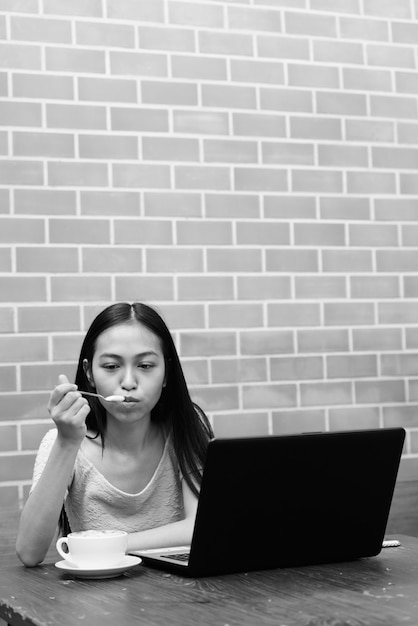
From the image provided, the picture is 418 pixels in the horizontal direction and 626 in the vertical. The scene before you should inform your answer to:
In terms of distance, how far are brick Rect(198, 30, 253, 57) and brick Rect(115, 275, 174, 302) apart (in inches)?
30.5

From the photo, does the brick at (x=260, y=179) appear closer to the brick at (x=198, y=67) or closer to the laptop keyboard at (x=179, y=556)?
the brick at (x=198, y=67)

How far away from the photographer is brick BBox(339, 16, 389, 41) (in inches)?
125

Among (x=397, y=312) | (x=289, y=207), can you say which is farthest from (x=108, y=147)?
(x=397, y=312)

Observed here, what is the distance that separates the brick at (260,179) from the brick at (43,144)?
0.55 meters

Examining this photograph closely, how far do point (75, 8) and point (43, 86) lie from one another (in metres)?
0.27

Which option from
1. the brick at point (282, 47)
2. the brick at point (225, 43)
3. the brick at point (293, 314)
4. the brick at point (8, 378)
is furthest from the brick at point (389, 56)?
the brick at point (8, 378)

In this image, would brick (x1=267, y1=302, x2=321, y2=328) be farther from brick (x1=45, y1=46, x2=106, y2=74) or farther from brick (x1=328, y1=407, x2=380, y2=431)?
brick (x1=45, y1=46, x2=106, y2=74)

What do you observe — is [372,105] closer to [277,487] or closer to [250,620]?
[277,487]

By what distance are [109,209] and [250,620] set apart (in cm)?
193

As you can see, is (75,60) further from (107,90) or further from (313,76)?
(313,76)

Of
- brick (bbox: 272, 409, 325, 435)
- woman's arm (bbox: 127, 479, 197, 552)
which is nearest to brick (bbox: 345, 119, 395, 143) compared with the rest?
brick (bbox: 272, 409, 325, 435)

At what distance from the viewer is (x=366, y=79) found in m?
3.20

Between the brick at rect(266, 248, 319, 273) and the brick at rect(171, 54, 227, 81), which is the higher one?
the brick at rect(171, 54, 227, 81)

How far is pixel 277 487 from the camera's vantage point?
138 cm
